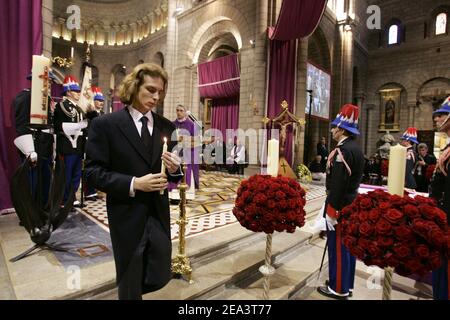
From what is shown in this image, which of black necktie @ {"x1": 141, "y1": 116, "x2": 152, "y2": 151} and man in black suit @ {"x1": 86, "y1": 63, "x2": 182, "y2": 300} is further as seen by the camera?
black necktie @ {"x1": 141, "y1": 116, "x2": 152, "y2": 151}

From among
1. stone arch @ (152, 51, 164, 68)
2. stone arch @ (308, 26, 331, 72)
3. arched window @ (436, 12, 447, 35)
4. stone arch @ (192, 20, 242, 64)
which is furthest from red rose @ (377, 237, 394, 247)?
arched window @ (436, 12, 447, 35)

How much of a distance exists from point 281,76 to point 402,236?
940 cm

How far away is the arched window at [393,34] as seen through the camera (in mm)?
17484

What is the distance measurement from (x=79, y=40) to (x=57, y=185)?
20790 mm

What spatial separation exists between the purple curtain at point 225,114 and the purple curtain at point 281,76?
3306 millimetres

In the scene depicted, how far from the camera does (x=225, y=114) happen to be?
1343cm

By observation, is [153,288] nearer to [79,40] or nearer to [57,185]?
[57,185]

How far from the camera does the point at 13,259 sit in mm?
2318

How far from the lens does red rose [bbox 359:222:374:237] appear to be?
1.21 m

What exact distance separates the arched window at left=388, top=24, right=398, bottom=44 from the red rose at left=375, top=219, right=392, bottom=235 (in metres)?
21.0

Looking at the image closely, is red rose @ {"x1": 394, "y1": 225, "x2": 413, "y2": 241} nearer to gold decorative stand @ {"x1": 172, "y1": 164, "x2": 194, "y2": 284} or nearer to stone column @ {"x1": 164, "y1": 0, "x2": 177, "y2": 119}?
gold decorative stand @ {"x1": 172, "y1": 164, "x2": 194, "y2": 284}

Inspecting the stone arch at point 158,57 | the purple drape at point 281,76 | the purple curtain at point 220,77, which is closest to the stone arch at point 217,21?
the purple curtain at point 220,77

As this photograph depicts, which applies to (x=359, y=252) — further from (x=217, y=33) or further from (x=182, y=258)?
(x=217, y=33)

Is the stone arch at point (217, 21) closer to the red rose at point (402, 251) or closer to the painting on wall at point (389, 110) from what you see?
the red rose at point (402, 251)
